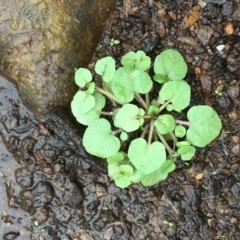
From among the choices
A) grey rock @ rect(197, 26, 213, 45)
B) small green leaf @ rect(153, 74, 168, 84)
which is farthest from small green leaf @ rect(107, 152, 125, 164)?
grey rock @ rect(197, 26, 213, 45)

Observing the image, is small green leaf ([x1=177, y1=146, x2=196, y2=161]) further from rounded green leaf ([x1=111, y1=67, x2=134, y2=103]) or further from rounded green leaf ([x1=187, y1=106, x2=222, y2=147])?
rounded green leaf ([x1=111, y1=67, x2=134, y2=103])

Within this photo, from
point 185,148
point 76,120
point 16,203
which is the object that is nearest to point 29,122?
point 76,120

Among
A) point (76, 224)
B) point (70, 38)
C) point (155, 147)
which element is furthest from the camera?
point (76, 224)

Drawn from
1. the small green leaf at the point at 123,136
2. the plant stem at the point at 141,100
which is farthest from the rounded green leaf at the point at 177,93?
the small green leaf at the point at 123,136

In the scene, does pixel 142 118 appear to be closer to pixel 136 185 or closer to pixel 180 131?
pixel 180 131

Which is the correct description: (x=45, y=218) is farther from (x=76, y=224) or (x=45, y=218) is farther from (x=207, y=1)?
(x=207, y=1)

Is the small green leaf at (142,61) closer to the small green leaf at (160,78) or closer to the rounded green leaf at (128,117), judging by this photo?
the small green leaf at (160,78)
